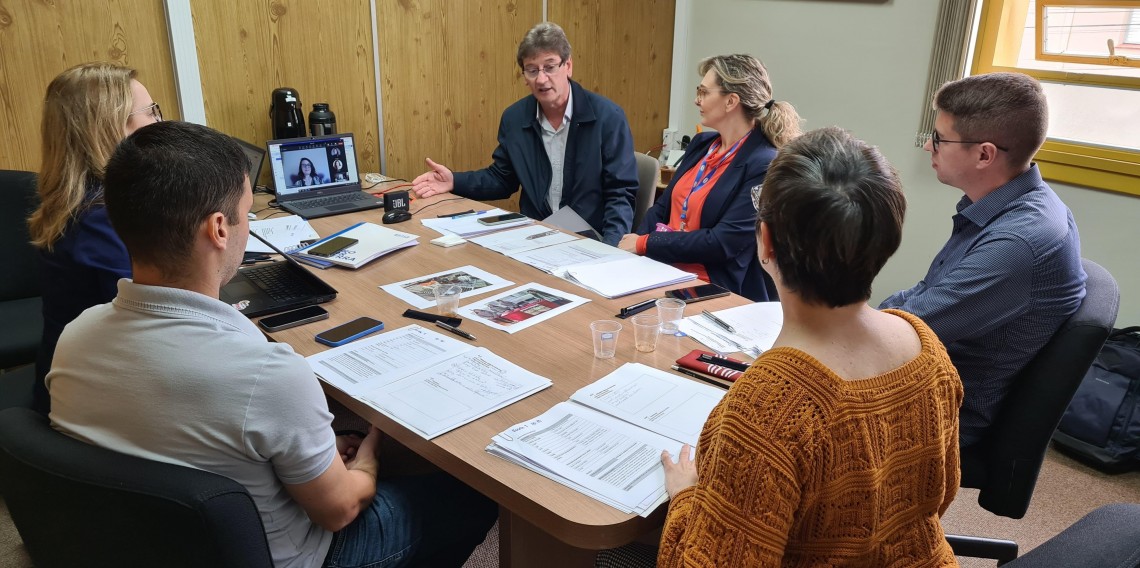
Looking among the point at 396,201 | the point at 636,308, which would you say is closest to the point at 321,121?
the point at 396,201

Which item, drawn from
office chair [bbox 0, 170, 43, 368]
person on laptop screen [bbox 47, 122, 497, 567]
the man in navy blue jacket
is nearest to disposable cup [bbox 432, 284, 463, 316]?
person on laptop screen [bbox 47, 122, 497, 567]

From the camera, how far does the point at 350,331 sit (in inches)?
65.3

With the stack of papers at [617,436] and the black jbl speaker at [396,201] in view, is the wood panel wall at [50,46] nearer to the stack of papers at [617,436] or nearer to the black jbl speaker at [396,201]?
the black jbl speaker at [396,201]

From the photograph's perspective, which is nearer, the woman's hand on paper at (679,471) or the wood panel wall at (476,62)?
the woman's hand on paper at (679,471)

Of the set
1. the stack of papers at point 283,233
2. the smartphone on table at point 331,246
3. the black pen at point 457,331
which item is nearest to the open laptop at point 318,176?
the stack of papers at point 283,233

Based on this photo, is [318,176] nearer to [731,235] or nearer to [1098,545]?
[731,235]

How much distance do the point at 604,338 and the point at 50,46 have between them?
2.46 m

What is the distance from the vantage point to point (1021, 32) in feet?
10.6

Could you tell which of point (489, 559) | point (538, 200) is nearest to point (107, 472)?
point (489, 559)

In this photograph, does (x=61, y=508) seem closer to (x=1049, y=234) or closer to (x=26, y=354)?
(x=26, y=354)

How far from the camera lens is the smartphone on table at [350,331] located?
1615 millimetres

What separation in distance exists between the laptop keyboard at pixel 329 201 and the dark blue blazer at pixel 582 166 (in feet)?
1.54

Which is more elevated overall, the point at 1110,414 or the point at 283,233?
the point at 283,233

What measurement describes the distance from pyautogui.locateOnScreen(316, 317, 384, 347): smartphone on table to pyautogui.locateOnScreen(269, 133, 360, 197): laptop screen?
4.44ft
